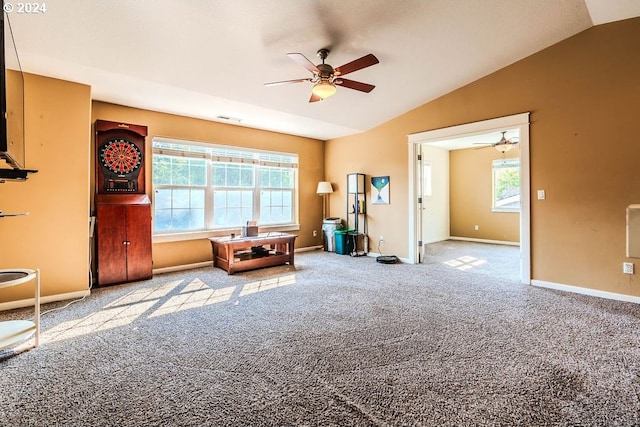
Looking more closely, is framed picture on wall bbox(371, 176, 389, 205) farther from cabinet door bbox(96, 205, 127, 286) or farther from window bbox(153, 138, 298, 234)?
cabinet door bbox(96, 205, 127, 286)

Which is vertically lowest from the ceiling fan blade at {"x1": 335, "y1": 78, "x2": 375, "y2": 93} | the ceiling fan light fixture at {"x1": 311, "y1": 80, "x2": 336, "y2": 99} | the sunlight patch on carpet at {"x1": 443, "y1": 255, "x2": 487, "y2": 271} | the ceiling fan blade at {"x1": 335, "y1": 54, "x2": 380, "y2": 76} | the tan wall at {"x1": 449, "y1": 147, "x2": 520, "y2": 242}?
the sunlight patch on carpet at {"x1": 443, "y1": 255, "x2": 487, "y2": 271}

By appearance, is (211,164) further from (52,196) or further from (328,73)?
(328,73)

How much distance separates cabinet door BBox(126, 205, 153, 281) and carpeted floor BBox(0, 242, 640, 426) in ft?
1.48

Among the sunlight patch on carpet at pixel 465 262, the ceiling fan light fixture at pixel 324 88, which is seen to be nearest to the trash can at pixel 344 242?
the sunlight patch on carpet at pixel 465 262

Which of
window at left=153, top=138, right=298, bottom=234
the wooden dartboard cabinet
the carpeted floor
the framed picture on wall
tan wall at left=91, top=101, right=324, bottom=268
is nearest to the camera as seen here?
the carpeted floor

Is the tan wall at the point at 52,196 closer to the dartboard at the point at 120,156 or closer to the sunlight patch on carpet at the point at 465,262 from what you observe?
the dartboard at the point at 120,156

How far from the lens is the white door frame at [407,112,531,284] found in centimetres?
398

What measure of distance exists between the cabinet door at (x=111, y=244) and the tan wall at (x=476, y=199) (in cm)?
796

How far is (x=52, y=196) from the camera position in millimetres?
3338

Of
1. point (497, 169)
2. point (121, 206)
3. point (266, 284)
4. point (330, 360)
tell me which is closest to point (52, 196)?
A: point (121, 206)

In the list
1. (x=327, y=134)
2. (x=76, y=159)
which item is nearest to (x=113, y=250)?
(x=76, y=159)

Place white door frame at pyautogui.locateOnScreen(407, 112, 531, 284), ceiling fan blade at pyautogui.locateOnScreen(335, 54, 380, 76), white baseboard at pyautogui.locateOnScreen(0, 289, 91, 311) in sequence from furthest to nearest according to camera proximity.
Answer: white door frame at pyautogui.locateOnScreen(407, 112, 531, 284), white baseboard at pyautogui.locateOnScreen(0, 289, 91, 311), ceiling fan blade at pyautogui.locateOnScreen(335, 54, 380, 76)

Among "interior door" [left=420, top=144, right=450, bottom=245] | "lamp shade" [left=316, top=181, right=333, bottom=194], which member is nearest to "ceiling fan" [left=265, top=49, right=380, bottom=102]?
"lamp shade" [left=316, top=181, right=333, bottom=194]

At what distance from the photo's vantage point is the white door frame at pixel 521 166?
398cm
